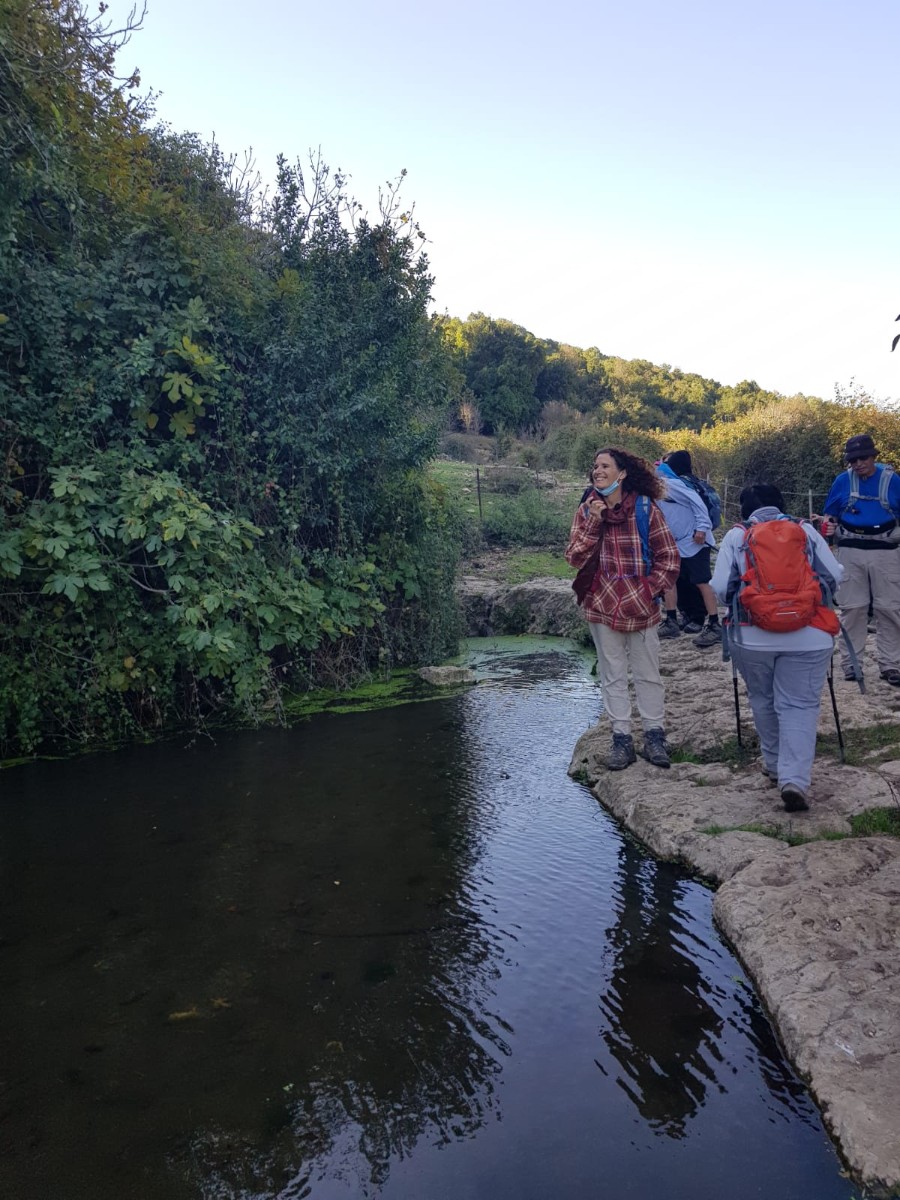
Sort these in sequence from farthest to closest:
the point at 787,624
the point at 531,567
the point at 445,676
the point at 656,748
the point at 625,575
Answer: the point at 531,567 < the point at 445,676 < the point at 656,748 < the point at 625,575 < the point at 787,624

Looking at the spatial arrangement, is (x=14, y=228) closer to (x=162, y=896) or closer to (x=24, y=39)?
(x=24, y=39)

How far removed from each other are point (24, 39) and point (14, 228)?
145 cm

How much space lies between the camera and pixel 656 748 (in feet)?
19.8

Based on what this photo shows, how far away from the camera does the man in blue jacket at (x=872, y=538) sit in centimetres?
696

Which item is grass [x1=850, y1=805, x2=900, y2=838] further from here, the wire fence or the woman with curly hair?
the wire fence

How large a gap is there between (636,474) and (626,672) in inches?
53.0

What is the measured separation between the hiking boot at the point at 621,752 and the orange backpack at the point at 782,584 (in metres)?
1.51

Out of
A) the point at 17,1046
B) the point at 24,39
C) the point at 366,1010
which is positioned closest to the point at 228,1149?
the point at 366,1010

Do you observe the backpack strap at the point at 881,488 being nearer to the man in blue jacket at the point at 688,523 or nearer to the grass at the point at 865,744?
the man in blue jacket at the point at 688,523

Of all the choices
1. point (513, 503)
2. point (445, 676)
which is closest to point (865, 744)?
point (445, 676)

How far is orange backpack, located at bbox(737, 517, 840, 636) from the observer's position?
15.8 feet

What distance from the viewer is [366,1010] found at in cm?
352

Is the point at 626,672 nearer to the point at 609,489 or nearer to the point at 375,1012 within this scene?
the point at 609,489

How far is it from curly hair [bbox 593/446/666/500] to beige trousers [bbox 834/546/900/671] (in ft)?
7.26
